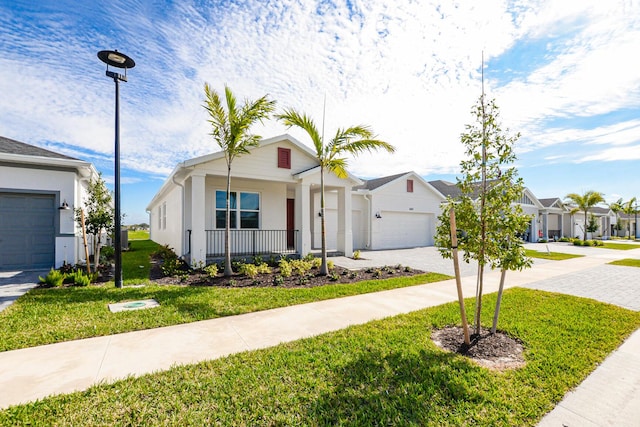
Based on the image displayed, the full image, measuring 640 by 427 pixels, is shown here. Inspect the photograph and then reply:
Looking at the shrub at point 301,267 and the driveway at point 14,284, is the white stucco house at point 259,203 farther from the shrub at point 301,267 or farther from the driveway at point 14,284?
the driveway at point 14,284

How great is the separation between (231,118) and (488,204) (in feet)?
23.1

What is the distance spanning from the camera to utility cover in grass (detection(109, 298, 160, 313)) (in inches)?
214

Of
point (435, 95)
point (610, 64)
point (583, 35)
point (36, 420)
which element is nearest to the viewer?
point (36, 420)

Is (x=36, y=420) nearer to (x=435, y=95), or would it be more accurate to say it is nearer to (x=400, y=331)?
(x=400, y=331)

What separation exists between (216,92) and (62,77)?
415 cm

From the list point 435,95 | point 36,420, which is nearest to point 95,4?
point 36,420

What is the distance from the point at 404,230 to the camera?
19.2 meters

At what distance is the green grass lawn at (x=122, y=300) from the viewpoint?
14.3 ft

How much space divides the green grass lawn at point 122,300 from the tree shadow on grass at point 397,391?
9.63ft

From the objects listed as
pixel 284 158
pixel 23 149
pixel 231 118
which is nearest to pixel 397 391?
pixel 231 118

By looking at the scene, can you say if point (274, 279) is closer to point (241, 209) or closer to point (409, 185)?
point (241, 209)

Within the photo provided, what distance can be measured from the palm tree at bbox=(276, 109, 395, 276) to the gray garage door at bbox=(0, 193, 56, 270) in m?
7.89

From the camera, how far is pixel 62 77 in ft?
26.3

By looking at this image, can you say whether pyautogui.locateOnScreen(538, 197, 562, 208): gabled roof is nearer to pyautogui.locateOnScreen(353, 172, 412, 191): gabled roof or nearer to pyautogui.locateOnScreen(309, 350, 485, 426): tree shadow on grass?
pyautogui.locateOnScreen(353, 172, 412, 191): gabled roof
